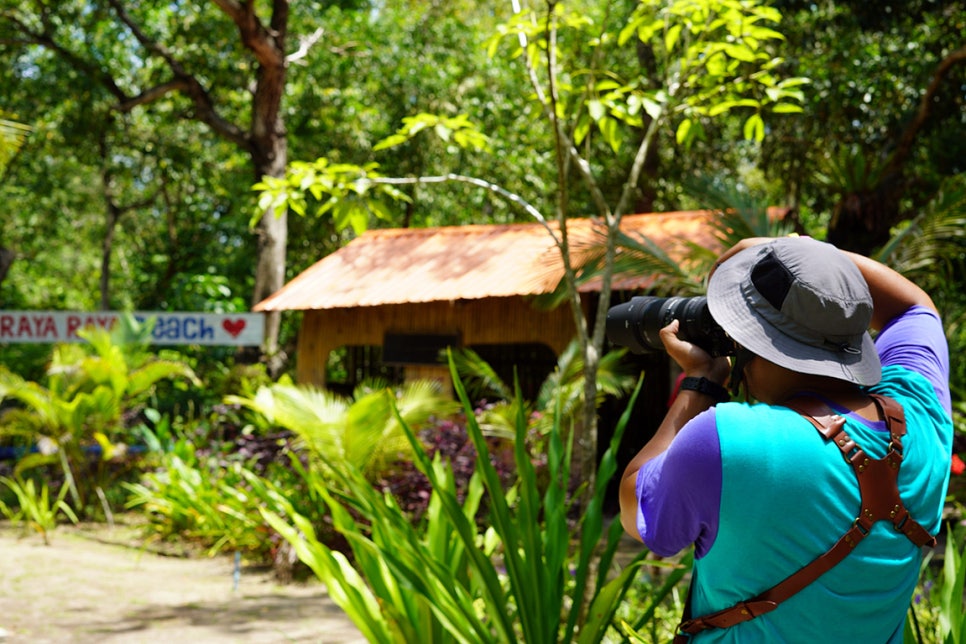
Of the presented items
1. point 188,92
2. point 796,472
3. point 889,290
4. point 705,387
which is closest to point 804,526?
point 796,472

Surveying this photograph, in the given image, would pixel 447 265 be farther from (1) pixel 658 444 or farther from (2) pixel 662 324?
(1) pixel 658 444

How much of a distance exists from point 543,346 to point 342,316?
96.7 inches

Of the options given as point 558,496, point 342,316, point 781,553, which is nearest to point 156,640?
point 558,496

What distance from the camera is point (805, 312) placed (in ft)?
5.63

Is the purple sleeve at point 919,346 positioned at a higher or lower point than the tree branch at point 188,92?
lower

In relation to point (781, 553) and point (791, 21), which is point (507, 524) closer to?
point (781, 553)

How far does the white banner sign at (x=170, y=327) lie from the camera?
1130cm

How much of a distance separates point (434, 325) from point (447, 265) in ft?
2.12

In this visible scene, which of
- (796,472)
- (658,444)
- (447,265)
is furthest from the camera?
(447,265)

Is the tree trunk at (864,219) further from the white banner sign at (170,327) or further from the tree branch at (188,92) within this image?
the tree branch at (188,92)

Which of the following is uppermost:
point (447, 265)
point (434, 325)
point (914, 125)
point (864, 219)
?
point (914, 125)

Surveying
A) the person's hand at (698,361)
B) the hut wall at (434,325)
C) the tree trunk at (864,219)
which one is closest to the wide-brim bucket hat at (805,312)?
the person's hand at (698,361)

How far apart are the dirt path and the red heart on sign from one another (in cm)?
294

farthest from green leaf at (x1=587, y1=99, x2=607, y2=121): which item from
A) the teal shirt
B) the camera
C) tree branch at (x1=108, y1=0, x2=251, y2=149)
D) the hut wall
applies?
tree branch at (x1=108, y1=0, x2=251, y2=149)
